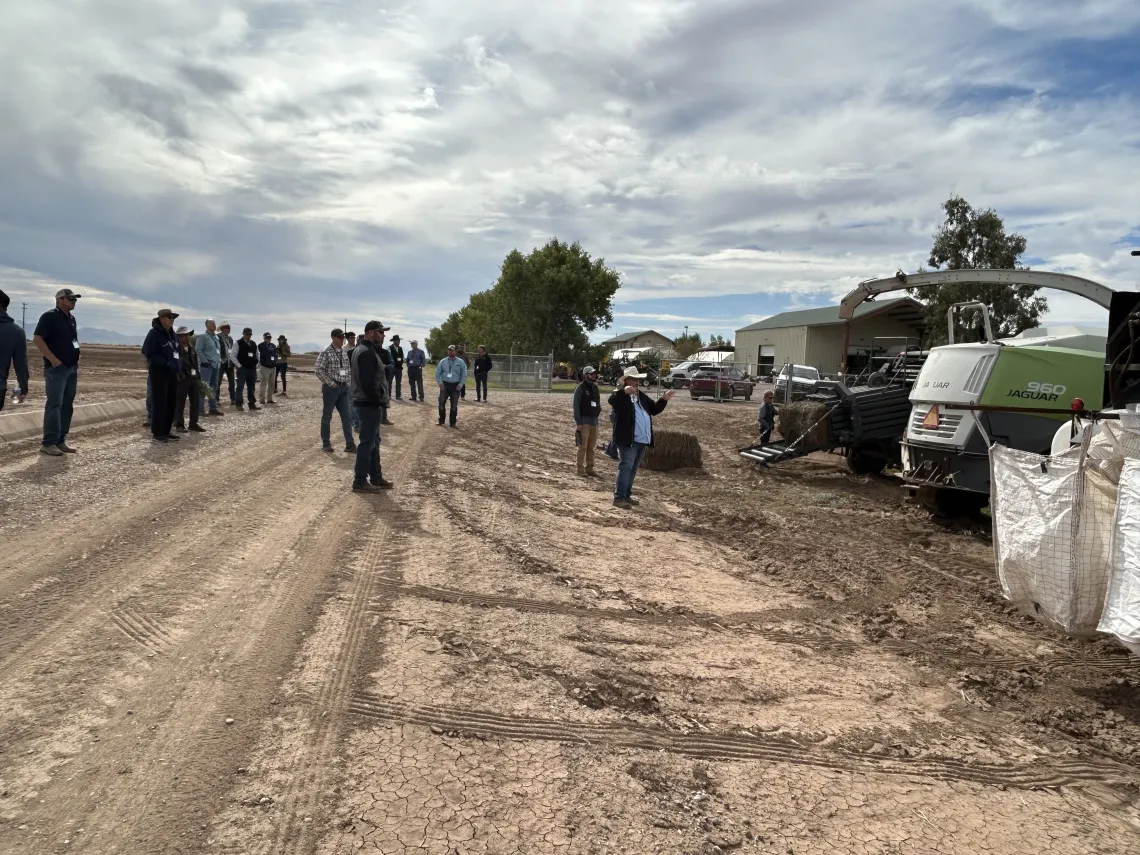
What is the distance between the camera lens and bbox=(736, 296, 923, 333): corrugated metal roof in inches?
1732

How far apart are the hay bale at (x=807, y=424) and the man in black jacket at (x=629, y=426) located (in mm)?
4640

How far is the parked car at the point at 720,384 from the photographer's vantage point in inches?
1344

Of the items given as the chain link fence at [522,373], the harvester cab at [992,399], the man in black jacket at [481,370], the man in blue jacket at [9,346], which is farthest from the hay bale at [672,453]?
the chain link fence at [522,373]

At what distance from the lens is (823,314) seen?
53812 mm

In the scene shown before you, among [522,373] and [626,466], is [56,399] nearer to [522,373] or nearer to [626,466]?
[626,466]

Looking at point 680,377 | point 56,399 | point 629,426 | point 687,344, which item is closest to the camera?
point 56,399

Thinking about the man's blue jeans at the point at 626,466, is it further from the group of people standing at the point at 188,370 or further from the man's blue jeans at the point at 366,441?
the group of people standing at the point at 188,370

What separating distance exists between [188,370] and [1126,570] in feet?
37.0

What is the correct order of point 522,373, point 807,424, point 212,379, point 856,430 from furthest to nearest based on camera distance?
1. point 522,373
2. point 212,379
3. point 807,424
4. point 856,430

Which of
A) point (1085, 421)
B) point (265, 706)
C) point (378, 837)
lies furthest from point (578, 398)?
point (378, 837)

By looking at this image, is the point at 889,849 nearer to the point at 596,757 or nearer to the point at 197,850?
the point at 596,757

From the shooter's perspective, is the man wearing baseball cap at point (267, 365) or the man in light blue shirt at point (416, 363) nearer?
the man wearing baseball cap at point (267, 365)

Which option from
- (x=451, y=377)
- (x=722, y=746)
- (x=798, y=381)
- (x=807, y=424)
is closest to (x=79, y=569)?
(x=722, y=746)

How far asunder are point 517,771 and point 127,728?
165 cm
